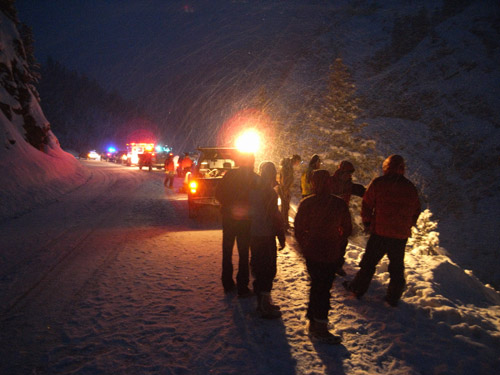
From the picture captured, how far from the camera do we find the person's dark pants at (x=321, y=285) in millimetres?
3139

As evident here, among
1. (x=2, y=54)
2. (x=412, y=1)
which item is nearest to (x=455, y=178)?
(x=2, y=54)

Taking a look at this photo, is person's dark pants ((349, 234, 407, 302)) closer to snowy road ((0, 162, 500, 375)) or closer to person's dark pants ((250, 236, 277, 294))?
snowy road ((0, 162, 500, 375))

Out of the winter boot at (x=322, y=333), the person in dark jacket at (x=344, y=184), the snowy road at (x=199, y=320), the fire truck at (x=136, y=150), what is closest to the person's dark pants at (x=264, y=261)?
the snowy road at (x=199, y=320)

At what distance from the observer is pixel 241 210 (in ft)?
12.4

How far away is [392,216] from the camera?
3.69 metres

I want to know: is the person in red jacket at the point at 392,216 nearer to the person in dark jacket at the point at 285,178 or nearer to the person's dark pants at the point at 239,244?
the person's dark pants at the point at 239,244

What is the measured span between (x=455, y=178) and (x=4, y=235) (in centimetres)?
4096

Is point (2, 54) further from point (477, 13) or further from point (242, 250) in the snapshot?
point (477, 13)

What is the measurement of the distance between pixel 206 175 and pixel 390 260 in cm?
710

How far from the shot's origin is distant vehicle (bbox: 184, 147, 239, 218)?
8.90 m

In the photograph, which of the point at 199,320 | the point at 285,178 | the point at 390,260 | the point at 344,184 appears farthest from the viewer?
the point at 285,178

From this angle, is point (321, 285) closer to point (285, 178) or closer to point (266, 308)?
point (266, 308)

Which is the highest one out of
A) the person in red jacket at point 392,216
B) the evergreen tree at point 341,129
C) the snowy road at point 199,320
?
the evergreen tree at point 341,129

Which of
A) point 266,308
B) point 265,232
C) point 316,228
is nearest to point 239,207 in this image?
point 265,232
